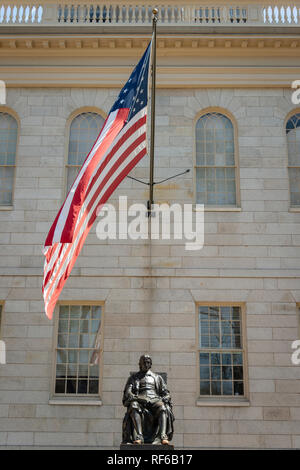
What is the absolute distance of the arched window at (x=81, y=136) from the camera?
49.3 feet

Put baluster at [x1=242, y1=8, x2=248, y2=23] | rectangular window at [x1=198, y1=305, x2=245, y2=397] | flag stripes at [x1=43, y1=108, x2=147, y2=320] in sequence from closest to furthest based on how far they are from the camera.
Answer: flag stripes at [x1=43, y1=108, x2=147, y2=320] < rectangular window at [x1=198, y1=305, x2=245, y2=397] < baluster at [x1=242, y1=8, x2=248, y2=23]

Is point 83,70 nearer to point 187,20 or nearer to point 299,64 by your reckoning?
point 187,20

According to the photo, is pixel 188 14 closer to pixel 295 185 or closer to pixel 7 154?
pixel 295 185

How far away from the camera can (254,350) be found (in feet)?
43.9

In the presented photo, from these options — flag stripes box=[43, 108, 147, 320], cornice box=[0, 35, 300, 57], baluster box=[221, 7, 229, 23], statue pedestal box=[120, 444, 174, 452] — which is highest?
baluster box=[221, 7, 229, 23]

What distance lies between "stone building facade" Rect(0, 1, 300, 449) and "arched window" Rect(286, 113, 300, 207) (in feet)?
0.25

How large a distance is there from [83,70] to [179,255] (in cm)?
564

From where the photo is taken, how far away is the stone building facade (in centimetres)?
1302

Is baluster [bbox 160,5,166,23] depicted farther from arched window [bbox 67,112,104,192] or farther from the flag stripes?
the flag stripes

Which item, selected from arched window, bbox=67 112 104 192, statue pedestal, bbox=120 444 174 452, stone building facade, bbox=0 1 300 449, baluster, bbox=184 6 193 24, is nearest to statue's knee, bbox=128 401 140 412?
statue pedestal, bbox=120 444 174 452

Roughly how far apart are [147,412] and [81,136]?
7863mm

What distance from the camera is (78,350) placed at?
13594mm

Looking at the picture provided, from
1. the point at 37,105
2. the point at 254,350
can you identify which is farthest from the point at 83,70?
the point at 254,350

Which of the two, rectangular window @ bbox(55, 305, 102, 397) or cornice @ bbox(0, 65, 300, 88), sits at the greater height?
cornice @ bbox(0, 65, 300, 88)
